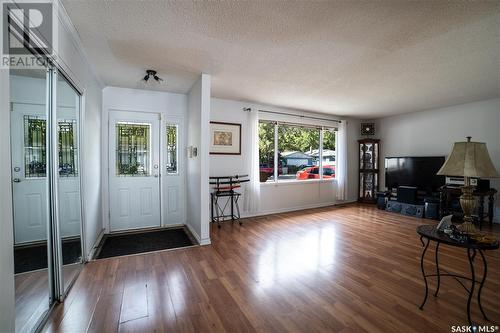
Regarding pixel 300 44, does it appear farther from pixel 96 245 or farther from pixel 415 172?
pixel 415 172

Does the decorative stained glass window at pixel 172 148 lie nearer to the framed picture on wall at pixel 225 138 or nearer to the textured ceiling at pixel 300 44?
the framed picture on wall at pixel 225 138

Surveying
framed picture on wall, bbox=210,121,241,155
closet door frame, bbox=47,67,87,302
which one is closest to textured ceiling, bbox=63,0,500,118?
closet door frame, bbox=47,67,87,302

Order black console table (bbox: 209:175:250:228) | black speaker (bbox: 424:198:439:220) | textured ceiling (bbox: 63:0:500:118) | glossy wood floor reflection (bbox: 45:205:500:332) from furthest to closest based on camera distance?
black speaker (bbox: 424:198:439:220)
black console table (bbox: 209:175:250:228)
textured ceiling (bbox: 63:0:500:118)
glossy wood floor reflection (bbox: 45:205:500:332)

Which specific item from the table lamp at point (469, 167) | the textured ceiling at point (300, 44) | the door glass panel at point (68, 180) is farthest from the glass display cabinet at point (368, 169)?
the door glass panel at point (68, 180)

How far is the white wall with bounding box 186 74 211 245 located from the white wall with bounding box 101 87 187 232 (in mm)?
652

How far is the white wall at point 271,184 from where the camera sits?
4535 millimetres

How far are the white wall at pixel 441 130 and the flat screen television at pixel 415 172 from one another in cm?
36

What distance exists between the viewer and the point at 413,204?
5.04 metres

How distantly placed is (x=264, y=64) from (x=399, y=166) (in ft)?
14.9

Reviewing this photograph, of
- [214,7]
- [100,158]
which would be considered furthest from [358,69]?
[100,158]

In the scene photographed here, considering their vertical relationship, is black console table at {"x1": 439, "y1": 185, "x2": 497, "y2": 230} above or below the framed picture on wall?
below

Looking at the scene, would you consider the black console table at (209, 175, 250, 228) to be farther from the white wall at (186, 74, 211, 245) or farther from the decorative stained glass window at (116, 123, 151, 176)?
the decorative stained glass window at (116, 123, 151, 176)

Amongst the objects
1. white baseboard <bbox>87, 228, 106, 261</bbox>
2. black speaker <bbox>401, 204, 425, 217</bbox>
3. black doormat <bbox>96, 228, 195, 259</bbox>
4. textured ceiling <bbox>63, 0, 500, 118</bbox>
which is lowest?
black doormat <bbox>96, 228, 195, 259</bbox>

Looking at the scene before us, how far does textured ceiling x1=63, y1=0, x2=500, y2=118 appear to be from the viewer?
1.80 metres
